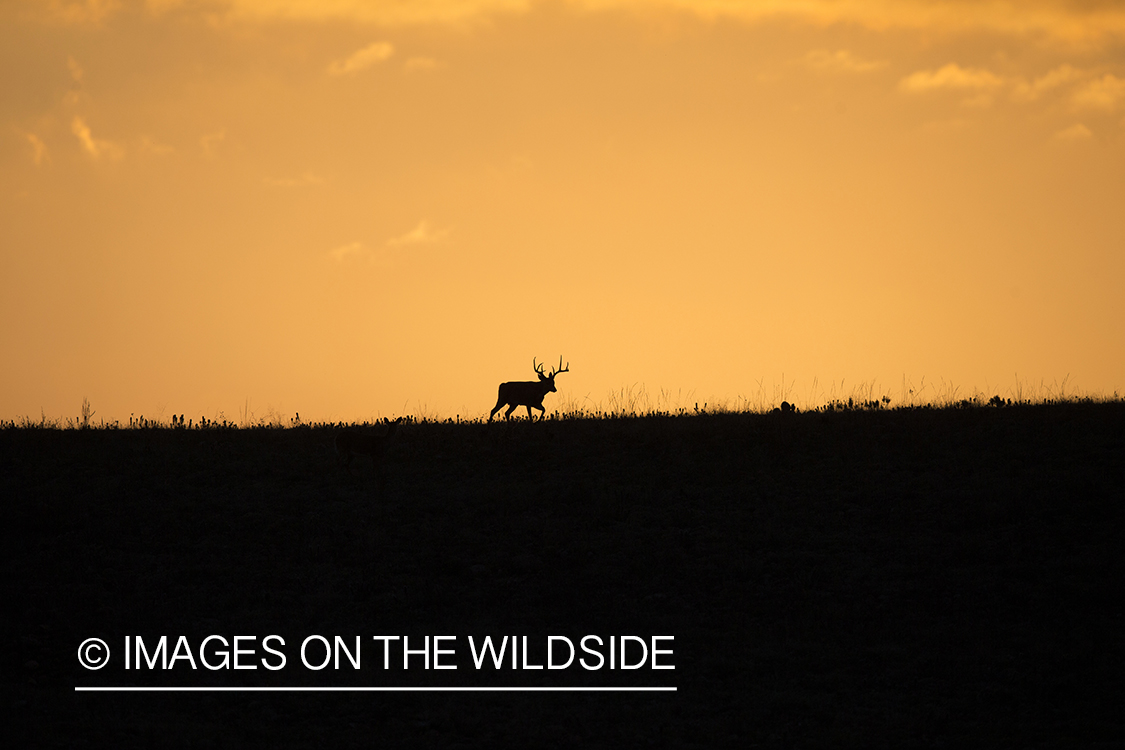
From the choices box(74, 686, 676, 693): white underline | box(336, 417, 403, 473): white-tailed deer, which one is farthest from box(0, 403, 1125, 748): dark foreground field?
box(336, 417, 403, 473): white-tailed deer

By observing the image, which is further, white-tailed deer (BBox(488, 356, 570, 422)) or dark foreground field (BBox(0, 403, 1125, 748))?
white-tailed deer (BBox(488, 356, 570, 422))

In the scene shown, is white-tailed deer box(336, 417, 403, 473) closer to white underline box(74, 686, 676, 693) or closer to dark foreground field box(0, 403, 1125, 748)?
dark foreground field box(0, 403, 1125, 748)

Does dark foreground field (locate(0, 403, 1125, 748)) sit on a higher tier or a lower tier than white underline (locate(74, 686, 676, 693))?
higher

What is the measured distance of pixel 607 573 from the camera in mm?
17516

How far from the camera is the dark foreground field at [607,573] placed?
505 inches

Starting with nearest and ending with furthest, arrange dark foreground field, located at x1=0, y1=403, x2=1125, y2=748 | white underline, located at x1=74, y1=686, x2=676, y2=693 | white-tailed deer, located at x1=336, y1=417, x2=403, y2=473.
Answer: dark foreground field, located at x1=0, y1=403, x2=1125, y2=748 < white underline, located at x1=74, y1=686, x2=676, y2=693 < white-tailed deer, located at x1=336, y1=417, x2=403, y2=473

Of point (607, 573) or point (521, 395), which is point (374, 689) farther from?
point (521, 395)

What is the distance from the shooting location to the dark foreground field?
1283cm

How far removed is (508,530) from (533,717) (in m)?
6.48

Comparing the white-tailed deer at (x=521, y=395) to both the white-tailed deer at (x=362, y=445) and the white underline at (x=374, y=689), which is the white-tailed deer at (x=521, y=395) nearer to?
the white-tailed deer at (x=362, y=445)

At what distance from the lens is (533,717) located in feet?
42.2

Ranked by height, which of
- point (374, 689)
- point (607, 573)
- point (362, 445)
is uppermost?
point (362, 445)

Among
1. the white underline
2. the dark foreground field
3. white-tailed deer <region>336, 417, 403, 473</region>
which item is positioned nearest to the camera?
the dark foreground field

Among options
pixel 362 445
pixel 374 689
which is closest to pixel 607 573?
pixel 374 689
